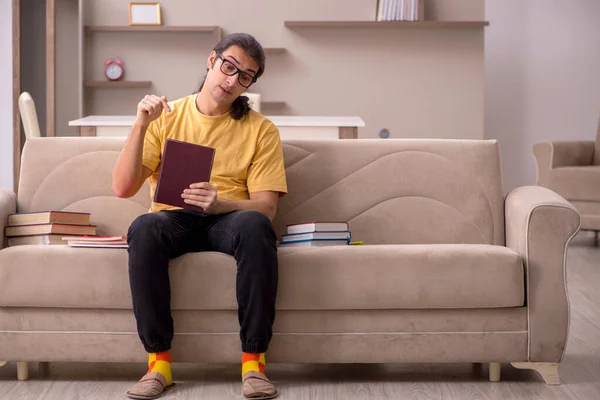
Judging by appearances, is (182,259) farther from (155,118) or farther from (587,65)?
(587,65)

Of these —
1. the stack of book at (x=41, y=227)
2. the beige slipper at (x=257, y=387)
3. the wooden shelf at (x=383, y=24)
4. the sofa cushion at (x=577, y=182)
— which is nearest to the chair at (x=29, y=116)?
the stack of book at (x=41, y=227)

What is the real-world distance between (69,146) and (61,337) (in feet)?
2.46

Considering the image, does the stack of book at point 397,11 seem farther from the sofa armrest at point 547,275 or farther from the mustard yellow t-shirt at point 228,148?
the sofa armrest at point 547,275

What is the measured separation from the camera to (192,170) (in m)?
2.54

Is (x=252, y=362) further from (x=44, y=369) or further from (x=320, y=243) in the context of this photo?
(x=44, y=369)

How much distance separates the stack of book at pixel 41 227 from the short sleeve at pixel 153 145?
0.32 m

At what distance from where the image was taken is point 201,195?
254cm

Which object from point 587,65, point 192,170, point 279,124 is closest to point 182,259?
point 192,170

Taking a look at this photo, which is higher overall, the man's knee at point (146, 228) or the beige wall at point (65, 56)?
the beige wall at point (65, 56)

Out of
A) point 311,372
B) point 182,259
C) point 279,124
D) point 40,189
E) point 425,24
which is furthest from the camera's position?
point 425,24

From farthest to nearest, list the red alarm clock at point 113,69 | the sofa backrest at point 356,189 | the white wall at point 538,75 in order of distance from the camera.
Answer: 1. the white wall at point 538,75
2. the red alarm clock at point 113,69
3. the sofa backrest at point 356,189

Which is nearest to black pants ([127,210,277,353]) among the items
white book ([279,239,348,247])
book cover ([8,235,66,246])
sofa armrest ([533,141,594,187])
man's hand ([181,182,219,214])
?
→ man's hand ([181,182,219,214])

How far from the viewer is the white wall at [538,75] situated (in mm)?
7957

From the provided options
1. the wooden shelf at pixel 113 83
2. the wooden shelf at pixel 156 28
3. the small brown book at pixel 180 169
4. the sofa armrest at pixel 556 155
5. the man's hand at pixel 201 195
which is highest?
the wooden shelf at pixel 156 28
